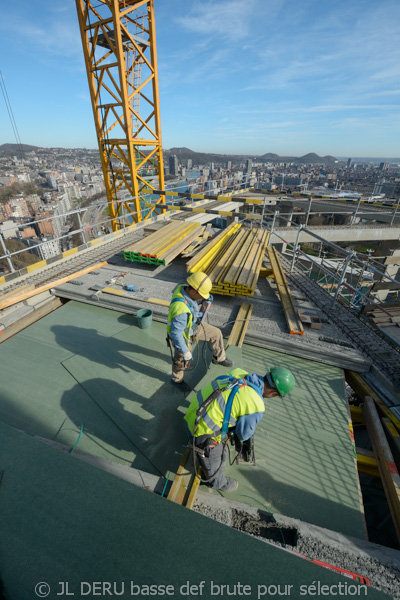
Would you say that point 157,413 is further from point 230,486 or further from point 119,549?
point 119,549

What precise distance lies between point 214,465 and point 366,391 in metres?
3.19

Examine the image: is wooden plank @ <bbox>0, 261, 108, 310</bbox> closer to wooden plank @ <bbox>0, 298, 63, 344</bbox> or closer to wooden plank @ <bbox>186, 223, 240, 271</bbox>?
wooden plank @ <bbox>0, 298, 63, 344</bbox>

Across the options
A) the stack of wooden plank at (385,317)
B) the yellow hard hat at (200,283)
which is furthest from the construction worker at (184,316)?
the stack of wooden plank at (385,317)

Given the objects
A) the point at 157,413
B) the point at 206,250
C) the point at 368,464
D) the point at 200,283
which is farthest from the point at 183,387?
the point at 206,250

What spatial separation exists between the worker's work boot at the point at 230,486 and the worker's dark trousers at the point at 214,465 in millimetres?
122

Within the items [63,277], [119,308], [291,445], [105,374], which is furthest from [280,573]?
[63,277]

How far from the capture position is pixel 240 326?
538 cm

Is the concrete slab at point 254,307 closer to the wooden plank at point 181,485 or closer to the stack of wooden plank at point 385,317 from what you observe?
the stack of wooden plank at point 385,317

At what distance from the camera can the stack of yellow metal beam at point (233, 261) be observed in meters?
5.94

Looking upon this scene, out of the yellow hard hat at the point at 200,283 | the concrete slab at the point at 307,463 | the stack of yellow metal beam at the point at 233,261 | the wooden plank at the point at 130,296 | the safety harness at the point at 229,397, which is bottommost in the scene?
the concrete slab at the point at 307,463

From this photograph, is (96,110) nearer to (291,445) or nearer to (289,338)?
(289,338)

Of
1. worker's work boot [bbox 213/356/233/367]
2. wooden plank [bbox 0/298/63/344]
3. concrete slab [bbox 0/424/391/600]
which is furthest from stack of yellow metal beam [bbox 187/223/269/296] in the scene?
concrete slab [bbox 0/424/391/600]

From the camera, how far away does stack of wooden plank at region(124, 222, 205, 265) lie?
7.43m

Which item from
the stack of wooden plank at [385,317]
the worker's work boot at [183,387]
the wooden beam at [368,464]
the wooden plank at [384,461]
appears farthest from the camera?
the stack of wooden plank at [385,317]
